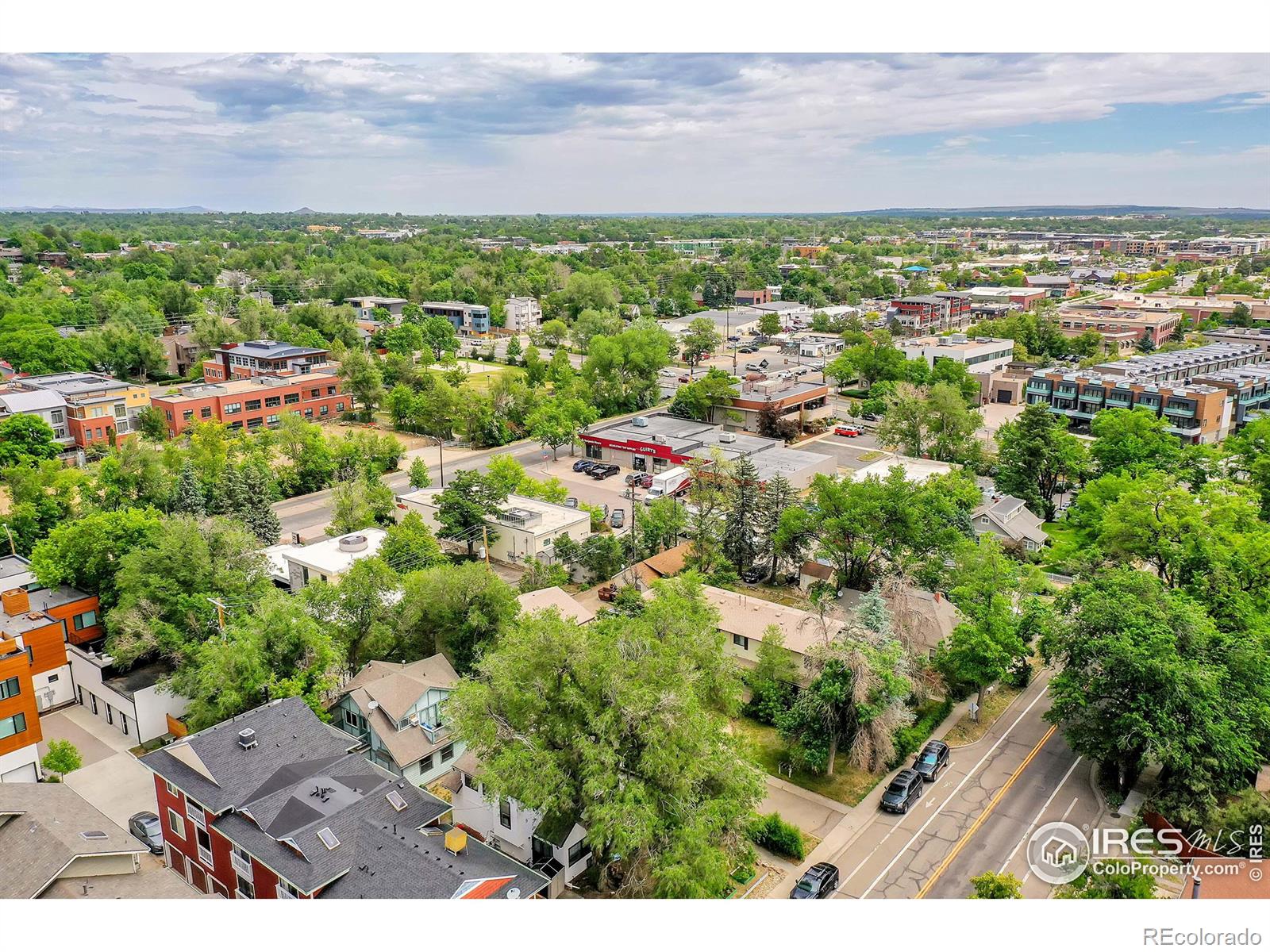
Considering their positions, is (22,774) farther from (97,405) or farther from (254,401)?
(254,401)

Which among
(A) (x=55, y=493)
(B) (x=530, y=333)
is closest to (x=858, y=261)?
(B) (x=530, y=333)

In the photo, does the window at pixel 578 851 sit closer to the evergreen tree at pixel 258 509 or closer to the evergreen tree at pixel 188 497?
the evergreen tree at pixel 258 509

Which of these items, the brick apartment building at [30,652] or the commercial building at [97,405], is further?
the commercial building at [97,405]

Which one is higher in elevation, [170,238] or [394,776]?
[170,238]

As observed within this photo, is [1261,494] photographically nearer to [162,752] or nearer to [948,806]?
[948,806]

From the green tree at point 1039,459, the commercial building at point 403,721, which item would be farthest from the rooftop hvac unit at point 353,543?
the green tree at point 1039,459
